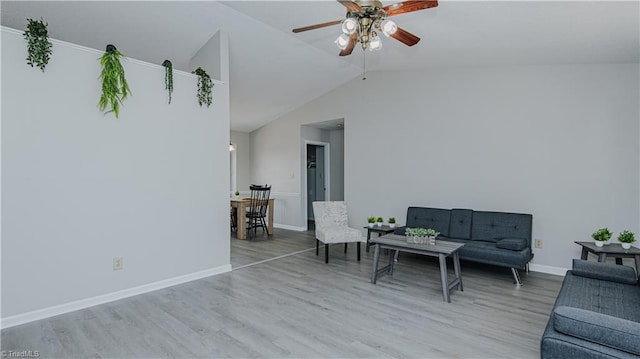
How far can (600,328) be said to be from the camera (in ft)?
5.50

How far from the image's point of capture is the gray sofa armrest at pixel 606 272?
2.68m

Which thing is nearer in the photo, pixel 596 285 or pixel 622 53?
pixel 596 285

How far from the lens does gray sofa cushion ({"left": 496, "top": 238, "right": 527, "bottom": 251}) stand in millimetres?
3754

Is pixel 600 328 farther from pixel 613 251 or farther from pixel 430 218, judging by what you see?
pixel 430 218

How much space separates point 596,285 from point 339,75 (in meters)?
4.65

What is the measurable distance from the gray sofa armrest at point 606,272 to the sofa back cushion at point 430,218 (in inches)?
72.5

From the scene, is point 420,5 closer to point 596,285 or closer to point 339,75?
point 596,285

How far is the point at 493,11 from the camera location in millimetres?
3033

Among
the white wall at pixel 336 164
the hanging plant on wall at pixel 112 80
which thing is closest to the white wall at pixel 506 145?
the white wall at pixel 336 164

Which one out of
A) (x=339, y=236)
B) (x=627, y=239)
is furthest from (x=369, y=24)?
(x=627, y=239)

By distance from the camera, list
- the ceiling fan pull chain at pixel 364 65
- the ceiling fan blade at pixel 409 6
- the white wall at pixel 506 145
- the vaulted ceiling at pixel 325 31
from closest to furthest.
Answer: the ceiling fan blade at pixel 409 6 < the vaulted ceiling at pixel 325 31 < the white wall at pixel 506 145 < the ceiling fan pull chain at pixel 364 65

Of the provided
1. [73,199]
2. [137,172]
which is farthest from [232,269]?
[73,199]

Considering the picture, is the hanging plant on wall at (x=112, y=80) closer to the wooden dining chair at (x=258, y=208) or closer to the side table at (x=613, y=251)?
the wooden dining chair at (x=258, y=208)

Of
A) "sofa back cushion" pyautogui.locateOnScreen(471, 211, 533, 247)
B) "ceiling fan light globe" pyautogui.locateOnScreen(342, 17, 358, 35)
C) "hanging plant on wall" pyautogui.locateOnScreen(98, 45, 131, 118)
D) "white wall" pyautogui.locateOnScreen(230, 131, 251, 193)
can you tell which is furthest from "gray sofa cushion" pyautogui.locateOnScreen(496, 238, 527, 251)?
"white wall" pyautogui.locateOnScreen(230, 131, 251, 193)
